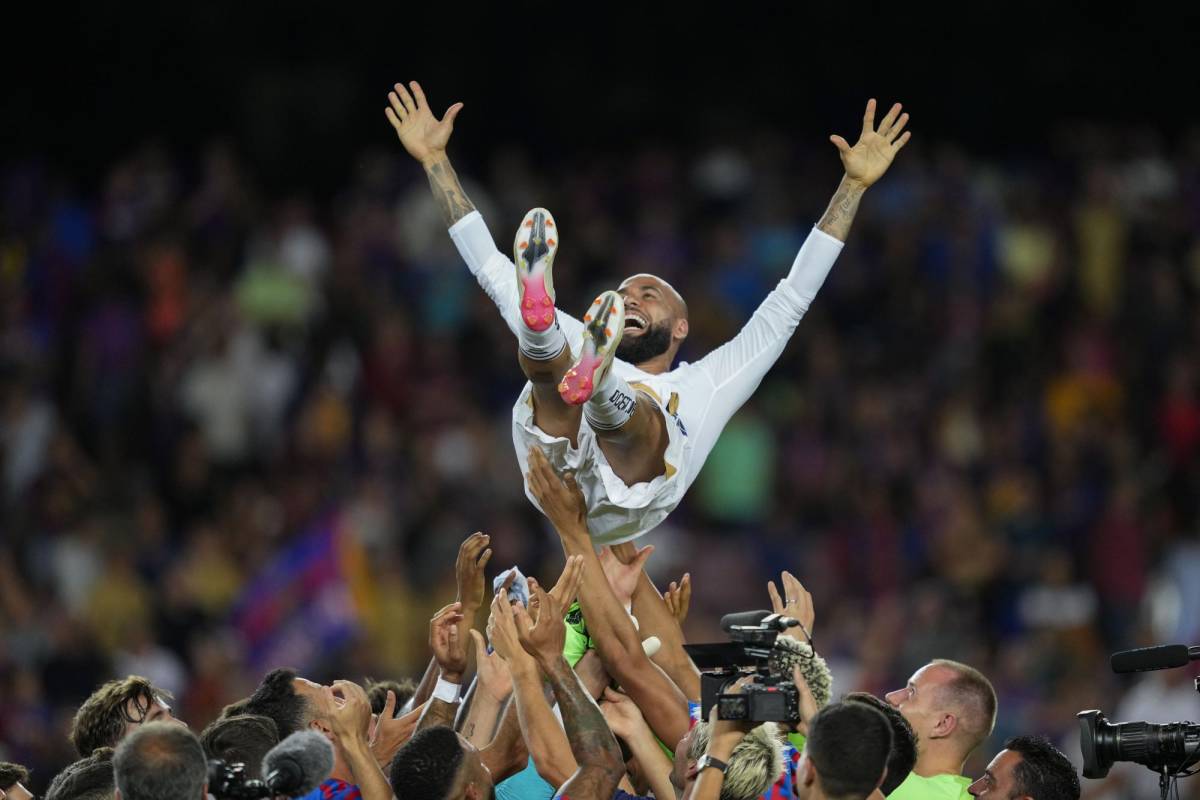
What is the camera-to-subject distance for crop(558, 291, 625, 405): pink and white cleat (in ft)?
20.5

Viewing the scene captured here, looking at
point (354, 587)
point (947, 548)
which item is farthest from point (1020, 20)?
point (354, 587)

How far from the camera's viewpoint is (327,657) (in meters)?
11.7

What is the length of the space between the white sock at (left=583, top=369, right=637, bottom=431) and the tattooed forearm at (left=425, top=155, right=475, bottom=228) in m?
1.01

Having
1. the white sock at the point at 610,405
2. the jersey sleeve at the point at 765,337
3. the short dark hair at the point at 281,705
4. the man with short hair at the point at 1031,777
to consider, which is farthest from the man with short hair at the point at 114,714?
the man with short hair at the point at 1031,777

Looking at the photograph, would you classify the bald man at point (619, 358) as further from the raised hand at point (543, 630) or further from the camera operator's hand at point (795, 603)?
the raised hand at point (543, 630)

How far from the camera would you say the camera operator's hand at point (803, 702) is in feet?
17.6

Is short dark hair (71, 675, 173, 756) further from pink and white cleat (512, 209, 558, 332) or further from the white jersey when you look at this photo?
pink and white cleat (512, 209, 558, 332)

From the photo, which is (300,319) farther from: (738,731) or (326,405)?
(738,731)

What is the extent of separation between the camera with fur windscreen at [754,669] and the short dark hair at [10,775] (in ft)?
7.56

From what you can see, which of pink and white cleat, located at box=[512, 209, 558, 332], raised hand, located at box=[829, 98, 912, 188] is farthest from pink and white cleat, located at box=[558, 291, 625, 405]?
raised hand, located at box=[829, 98, 912, 188]

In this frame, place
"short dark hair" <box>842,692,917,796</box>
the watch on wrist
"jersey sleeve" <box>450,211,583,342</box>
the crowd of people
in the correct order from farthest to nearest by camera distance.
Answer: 1. the crowd of people
2. "jersey sleeve" <box>450,211,583,342</box>
3. "short dark hair" <box>842,692,917,796</box>
4. the watch on wrist

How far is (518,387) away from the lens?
13039 mm

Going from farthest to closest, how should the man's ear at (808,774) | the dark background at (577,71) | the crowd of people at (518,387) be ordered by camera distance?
the dark background at (577,71), the crowd of people at (518,387), the man's ear at (808,774)

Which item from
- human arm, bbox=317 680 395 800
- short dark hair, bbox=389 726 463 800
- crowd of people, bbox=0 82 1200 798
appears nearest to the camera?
short dark hair, bbox=389 726 463 800
